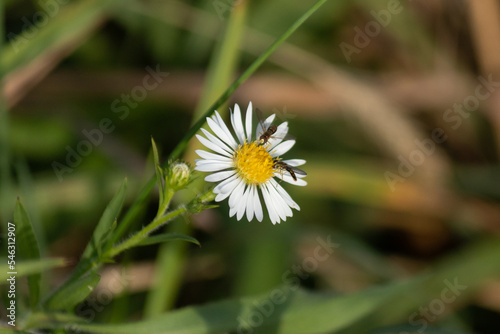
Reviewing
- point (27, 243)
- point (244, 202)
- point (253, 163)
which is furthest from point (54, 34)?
point (244, 202)

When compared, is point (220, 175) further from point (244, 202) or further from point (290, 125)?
point (290, 125)

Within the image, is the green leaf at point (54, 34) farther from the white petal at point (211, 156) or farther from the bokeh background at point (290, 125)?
the white petal at point (211, 156)

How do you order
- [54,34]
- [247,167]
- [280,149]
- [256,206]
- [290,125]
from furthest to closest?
[290,125]
[54,34]
[280,149]
[247,167]
[256,206]

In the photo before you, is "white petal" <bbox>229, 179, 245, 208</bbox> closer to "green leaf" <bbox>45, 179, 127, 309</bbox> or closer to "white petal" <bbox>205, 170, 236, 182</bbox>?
"white petal" <bbox>205, 170, 236, 182</bbox>

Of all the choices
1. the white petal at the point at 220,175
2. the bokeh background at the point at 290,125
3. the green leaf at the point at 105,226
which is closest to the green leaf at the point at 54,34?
the bokeh background at the point at 290,125

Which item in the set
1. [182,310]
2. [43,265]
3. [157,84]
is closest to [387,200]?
[157,84]
